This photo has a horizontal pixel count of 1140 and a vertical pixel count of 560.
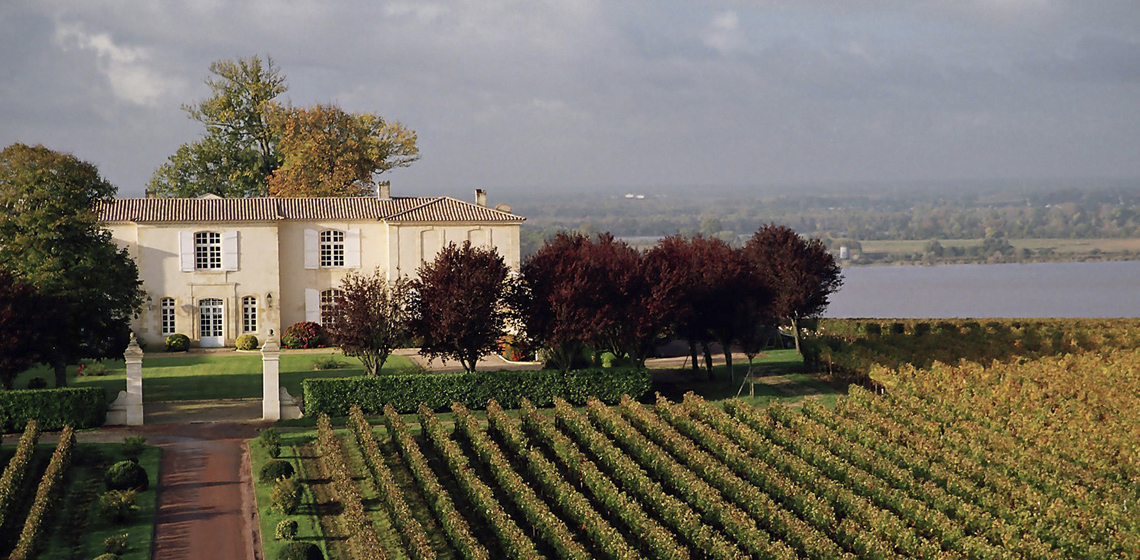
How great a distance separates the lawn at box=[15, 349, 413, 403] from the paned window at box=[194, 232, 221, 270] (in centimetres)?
359

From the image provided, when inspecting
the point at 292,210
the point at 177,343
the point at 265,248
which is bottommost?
the point at 177,343

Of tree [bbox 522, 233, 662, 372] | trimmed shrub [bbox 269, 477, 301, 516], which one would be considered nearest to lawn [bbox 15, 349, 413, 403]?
tree [bbox 522, 233, 662, 372]

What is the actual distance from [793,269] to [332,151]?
27.3 meters

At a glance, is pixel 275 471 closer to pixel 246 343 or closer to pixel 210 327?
pixel 246 343

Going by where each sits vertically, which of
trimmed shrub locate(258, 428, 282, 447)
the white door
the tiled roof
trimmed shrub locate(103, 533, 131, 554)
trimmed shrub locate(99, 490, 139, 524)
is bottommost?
trimmed shrub locate(103, 533, 131, 554)

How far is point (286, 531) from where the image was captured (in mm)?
21203

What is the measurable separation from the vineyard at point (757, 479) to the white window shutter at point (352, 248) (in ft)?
53.5

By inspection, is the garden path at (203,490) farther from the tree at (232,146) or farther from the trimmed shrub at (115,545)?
the tree at (232,146)

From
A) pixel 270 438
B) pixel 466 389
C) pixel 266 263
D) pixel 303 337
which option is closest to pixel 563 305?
pixel 466 389

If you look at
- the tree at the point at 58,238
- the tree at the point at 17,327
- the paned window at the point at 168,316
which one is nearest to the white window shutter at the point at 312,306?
the paned window at the point at 168,316

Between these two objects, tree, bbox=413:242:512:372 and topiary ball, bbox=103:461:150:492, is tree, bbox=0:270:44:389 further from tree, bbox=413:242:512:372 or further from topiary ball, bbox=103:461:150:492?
tree, bbox=413:242:512:372

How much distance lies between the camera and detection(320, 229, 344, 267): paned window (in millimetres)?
46281

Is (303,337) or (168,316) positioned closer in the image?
(168,316)

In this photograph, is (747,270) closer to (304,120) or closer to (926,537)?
(926,537)
